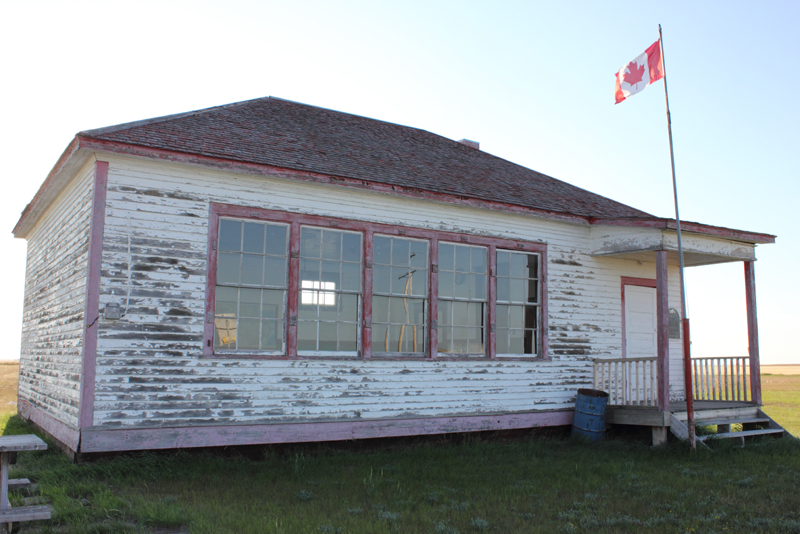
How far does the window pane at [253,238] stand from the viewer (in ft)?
29.8

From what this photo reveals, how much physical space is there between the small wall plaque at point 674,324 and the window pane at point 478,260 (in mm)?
4636

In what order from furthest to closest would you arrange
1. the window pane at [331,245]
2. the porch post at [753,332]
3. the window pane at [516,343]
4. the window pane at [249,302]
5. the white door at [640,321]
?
the white door at [640,321], the porch post at [753,332], the window pane at [516,343], the window pane at [331,245], the window pane at [249,302]

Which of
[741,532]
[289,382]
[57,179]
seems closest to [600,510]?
[741,532]

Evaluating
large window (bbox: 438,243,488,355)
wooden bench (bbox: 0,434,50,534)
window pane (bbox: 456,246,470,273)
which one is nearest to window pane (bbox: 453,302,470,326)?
large window (bbox: 438,243,488,355)

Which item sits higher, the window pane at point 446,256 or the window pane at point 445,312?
the window pane at point 446,256

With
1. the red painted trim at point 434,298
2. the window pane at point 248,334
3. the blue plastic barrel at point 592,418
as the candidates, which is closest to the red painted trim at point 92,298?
the window pane at point 248,334

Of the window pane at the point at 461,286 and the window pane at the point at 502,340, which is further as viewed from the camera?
the window pane at the point at 502,340

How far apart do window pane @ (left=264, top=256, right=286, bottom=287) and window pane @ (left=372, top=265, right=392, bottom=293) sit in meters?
1.46

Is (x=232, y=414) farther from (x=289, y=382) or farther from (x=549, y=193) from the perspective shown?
(x=549, y=193)

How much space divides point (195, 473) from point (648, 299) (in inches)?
358

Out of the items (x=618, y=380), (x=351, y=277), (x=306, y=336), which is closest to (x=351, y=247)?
(x=351, y=277)

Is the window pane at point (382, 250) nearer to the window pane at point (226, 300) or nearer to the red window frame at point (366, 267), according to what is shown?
the red window frame at point (366, 267)

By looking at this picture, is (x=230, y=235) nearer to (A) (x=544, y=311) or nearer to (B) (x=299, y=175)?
(B) (x=299, y=175)

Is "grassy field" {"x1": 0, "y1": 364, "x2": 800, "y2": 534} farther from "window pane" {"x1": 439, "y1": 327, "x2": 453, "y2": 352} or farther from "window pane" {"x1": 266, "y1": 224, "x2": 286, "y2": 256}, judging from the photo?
"window pane" {"x1": 266, "y1": 224, "x2": 286, "y2": 256}
